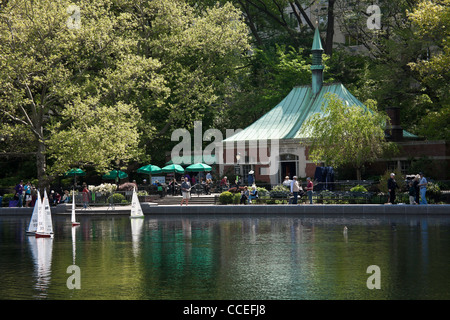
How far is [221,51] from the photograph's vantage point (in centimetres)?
5341

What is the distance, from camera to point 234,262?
15070mm

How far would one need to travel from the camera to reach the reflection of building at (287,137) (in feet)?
165

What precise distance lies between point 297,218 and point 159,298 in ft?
65.8

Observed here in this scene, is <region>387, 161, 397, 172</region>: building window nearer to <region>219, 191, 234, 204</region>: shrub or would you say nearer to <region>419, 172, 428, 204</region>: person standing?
A: <region>219, 191, 234, 204</region>: shrub

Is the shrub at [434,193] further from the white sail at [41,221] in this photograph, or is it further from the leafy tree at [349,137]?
the white sail at [41,221]

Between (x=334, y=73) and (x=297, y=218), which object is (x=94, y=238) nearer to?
(x=297, y=218)

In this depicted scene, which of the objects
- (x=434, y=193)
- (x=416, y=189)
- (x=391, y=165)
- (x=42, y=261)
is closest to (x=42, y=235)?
(x=42, y=261)

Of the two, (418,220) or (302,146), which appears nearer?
(418,220)

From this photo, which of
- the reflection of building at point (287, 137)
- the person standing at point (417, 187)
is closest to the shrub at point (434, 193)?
the person standing at point (417, 187)

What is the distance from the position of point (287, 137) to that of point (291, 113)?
3.39 m

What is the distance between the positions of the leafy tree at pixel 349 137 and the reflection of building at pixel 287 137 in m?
4.54

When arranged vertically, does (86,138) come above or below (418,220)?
above

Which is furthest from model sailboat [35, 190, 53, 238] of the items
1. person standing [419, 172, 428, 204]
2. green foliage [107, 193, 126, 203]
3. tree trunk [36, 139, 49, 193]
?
tree trunk [36, 139, 49, 193]
